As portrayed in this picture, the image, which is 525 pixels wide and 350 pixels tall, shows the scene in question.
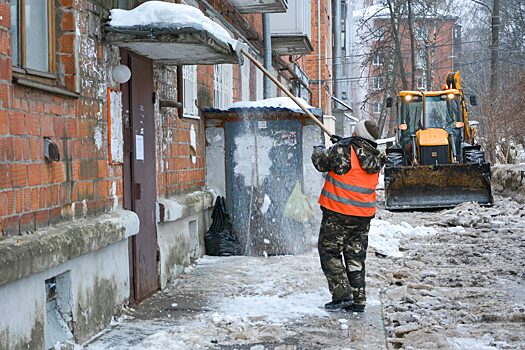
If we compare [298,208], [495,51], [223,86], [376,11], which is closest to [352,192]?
[298,208]

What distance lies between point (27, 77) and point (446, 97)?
50.4 ft

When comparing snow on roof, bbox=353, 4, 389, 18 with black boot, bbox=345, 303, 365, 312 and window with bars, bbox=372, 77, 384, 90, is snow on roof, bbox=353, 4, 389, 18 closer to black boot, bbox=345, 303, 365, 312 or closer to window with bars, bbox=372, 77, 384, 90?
window with bars, bbox=372, 77, 384, 90

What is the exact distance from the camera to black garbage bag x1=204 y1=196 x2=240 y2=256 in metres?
9.80

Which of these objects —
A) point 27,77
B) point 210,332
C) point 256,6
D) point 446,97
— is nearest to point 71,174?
point 27,77

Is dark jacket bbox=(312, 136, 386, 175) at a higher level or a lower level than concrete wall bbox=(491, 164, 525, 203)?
higher

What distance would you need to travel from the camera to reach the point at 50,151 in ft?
16.2

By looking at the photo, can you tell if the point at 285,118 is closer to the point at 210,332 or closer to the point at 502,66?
the point at 210,332

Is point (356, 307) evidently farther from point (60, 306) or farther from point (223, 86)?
point (223, 86)

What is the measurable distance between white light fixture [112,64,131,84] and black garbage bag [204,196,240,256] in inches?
147

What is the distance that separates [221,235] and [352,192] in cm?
350

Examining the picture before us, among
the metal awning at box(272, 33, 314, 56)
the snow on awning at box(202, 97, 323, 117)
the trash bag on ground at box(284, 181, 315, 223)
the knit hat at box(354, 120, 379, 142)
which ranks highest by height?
the metal awning at box(272, 33, 314, 56)

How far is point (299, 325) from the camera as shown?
6195 mm

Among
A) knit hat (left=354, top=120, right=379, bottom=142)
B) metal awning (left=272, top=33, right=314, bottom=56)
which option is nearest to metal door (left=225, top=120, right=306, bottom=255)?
knit hat (left=354, top=120, right=379, bottom=142)

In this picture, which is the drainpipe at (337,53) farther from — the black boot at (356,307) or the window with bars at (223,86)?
the black boot at (356,307)
